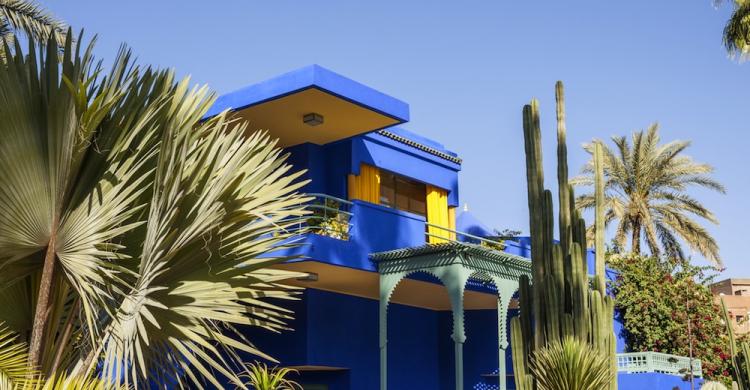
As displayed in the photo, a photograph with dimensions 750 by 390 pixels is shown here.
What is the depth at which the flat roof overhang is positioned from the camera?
1630 centimetres

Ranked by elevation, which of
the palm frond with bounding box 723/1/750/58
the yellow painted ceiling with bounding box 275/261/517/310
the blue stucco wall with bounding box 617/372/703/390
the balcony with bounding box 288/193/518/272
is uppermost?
the palm frond with bounding box 723/1/750/58

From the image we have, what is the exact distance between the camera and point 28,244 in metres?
7.43

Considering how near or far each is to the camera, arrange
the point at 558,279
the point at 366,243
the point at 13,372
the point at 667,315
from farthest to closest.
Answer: the point at 667,315
the point at 366,243
the point at 558,279
the point at 13,372

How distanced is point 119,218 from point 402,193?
13.9m

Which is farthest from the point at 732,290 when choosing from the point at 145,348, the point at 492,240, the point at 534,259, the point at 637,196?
the point at 145,348

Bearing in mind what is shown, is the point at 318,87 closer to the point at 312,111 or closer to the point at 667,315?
the point at 312,111

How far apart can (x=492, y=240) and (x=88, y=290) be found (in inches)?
568

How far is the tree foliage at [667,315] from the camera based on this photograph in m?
25.7

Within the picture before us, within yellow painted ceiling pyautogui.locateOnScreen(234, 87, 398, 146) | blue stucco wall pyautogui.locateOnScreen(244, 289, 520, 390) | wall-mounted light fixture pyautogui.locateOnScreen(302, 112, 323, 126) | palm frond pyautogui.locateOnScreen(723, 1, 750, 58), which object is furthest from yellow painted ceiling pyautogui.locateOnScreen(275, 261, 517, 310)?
palm frond pyautogui.locateOnScreen(723, 1, 750, 58)

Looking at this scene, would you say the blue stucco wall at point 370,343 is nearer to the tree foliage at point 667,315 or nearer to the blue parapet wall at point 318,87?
the blue parapet wall at point 318,87

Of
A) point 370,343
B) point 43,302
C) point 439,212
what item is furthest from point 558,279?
point 439,212

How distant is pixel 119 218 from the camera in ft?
24.8

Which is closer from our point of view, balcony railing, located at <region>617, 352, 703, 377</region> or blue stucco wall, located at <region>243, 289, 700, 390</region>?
blue stucco wall, located at <region>243, 289, 700, 390</region>

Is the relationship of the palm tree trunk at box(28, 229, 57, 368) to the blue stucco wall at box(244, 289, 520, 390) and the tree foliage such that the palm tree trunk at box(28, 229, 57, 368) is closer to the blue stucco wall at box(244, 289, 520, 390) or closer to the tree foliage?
the blue stucco wall at box(244, 289, 520, 390)
